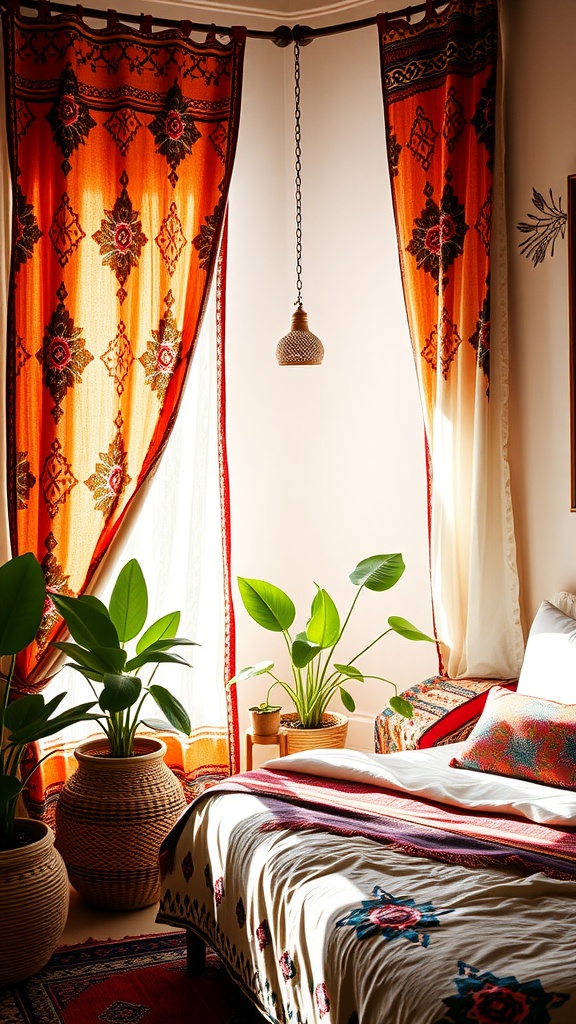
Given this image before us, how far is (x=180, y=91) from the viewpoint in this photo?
3916mm

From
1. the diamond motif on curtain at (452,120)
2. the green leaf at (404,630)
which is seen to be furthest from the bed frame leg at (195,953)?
the diamond motif on curtain at (452,120)

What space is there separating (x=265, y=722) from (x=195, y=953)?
1094 mm

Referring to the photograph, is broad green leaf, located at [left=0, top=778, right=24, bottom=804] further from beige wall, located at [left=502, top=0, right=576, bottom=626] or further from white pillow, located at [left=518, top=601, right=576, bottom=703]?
beige wall, located at [left=502, top=0, right=576, bottom=626]

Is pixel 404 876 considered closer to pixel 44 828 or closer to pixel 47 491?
pixel 44 828

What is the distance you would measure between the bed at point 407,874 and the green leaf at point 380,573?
0.55 meters

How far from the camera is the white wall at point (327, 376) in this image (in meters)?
4.48

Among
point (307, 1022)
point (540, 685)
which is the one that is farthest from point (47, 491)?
point (307, 1022)

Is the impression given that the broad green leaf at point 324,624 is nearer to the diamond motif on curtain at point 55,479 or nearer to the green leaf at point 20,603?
the diamond motif on curtain at point 55,479

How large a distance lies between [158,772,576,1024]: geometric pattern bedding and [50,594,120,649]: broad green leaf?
695 millimetres

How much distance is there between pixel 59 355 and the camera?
12.3 ft

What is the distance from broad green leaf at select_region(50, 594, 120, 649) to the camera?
3301mm

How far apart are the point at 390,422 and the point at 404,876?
2.51 metres

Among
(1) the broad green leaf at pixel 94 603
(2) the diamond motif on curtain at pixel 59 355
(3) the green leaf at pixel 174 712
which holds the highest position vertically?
(2) the diamond motif on curtain at pixel 59 355

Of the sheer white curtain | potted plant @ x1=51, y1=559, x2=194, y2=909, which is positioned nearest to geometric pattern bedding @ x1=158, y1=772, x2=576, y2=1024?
potted plant @ x1=51, y1=559, x2=194, y2=909
